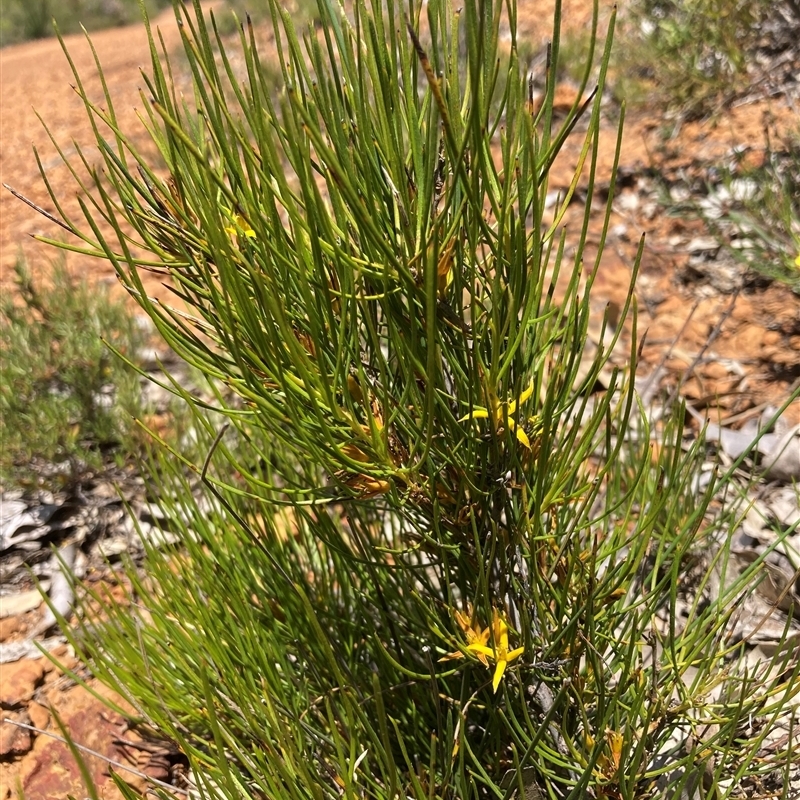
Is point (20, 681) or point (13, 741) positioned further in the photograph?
point (20, 681)

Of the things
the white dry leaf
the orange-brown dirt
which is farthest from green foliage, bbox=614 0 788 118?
the white dry leaf

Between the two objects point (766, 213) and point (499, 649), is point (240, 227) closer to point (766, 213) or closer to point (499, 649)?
point (499, 649)

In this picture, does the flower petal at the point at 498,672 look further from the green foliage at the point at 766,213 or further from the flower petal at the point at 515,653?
the green foliage at the point at 766,213

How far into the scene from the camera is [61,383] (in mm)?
1961

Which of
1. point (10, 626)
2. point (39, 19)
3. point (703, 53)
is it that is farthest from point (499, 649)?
point (39, 19)

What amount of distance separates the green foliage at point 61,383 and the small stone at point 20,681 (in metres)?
0.48

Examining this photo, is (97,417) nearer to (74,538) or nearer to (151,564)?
(74,538)

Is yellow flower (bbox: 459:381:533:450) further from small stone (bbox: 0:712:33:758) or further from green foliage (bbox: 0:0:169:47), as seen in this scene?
green foliage (bbox: 0:0:169:47)

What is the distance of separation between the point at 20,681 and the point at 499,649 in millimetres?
1201

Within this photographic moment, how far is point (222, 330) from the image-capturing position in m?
0.68

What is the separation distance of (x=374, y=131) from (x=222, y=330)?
0.24 metres

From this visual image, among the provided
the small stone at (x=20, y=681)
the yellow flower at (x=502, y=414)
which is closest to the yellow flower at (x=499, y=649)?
the yellow flower at (x=502, y=414)

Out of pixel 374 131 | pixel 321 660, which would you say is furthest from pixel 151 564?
pixel 374 131

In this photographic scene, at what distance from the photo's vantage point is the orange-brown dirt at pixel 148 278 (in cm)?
136
